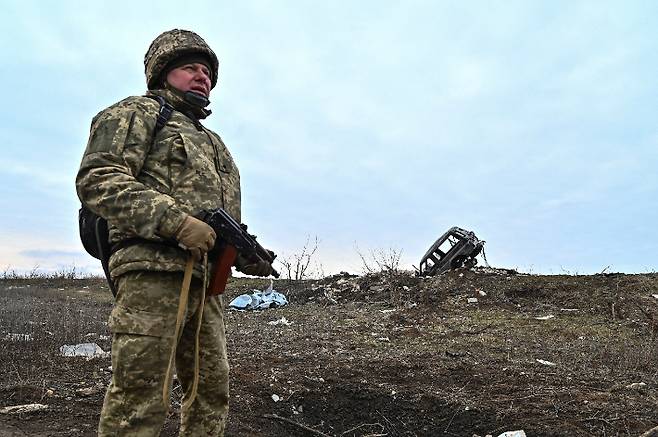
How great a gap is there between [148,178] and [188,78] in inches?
20.1

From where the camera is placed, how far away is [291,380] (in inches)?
175

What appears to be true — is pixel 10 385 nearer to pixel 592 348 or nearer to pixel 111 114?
pixel 111 114

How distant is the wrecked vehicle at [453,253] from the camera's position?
32.6ft

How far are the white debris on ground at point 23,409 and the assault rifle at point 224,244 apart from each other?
7.00ft

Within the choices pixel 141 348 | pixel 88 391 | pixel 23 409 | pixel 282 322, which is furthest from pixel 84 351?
pixel 141 348

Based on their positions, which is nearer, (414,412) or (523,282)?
(414,412)

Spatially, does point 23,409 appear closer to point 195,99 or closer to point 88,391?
point 88,391

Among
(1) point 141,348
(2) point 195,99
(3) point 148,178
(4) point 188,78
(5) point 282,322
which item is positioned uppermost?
(4) point 188,78

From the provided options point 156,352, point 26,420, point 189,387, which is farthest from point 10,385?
point 156,352

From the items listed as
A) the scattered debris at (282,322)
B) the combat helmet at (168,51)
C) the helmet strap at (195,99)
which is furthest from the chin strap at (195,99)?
the scattered debris at (282,322)

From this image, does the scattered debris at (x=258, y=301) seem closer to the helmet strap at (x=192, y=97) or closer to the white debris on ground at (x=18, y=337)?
the white debris on ground at (x=18, y=337)

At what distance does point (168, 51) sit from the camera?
7.68 ft

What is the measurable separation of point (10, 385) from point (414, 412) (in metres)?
A: 2.95

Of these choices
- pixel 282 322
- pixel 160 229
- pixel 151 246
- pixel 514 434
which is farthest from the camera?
pixel 282 322
